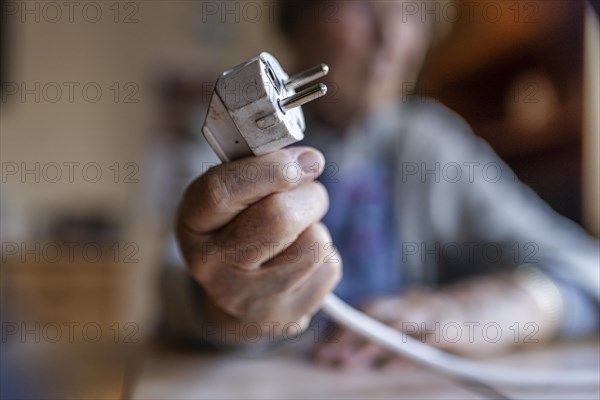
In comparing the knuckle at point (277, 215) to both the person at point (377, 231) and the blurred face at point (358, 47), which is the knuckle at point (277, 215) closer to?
the person at point (377, 231)

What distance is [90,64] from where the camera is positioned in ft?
6.21

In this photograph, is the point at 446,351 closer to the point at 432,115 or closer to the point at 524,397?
the point at 524,397

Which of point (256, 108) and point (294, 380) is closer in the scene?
point (256, 108)

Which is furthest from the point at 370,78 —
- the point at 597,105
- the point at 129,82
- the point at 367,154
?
the point at 129,82

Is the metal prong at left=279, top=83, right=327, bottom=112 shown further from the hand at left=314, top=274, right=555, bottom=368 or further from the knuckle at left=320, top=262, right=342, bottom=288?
the hand at left=314, top=274, right=555, bottom=368

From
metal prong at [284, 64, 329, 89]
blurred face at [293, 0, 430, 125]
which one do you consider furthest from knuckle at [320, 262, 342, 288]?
blurred face at [293, 0, 430, 125]

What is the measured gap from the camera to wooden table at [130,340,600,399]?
302 mm

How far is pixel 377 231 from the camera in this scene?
706 mm

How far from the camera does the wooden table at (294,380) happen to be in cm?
30

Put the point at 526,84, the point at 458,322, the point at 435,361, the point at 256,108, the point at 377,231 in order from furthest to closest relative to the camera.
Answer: the point at 526,84 → the point at 377,231 → the point at 458,322 → the point at 435,361 → the point at 256,108

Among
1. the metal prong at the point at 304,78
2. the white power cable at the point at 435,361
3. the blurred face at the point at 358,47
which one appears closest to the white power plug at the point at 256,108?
the metal prong at the point at 304,78

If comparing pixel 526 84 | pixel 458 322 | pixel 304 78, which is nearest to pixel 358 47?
pixel 458 322

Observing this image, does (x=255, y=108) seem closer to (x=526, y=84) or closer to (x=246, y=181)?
(x=246, y=181)

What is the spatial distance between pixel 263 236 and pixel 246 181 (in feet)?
0.09
